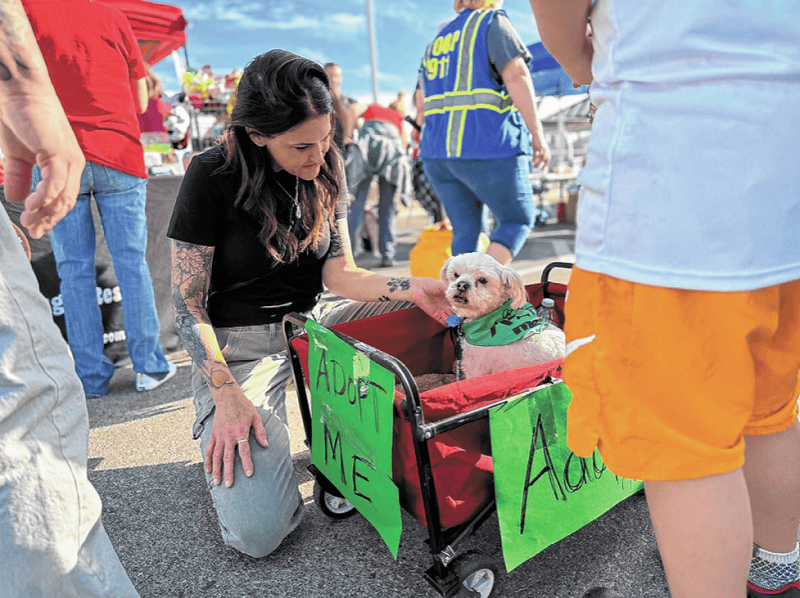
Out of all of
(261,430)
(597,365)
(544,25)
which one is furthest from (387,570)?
(544,25)

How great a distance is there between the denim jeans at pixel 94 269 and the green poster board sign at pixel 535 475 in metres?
2.23

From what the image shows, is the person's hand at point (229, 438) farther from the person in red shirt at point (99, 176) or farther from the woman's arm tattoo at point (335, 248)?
the person in red shirt at point (99, 176)

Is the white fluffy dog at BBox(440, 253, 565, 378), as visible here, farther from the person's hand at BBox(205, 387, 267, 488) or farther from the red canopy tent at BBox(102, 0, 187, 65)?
the red canopy tent at BBox(102, 0, 187, 65)

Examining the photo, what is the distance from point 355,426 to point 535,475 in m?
0.47

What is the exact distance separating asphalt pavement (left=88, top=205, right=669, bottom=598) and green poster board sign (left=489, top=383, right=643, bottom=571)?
0.53 feet

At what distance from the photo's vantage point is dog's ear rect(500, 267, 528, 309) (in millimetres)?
1851

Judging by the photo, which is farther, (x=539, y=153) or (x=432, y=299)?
(x=539, y=153)

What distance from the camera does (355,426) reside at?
4.76 feet

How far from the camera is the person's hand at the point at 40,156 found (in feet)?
2.79

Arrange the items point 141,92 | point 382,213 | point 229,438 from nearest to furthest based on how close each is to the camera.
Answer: point 229,438, point 141,92, point 382,213

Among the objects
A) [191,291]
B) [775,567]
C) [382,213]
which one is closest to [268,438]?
[191,291]

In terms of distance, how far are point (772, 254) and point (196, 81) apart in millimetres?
6935

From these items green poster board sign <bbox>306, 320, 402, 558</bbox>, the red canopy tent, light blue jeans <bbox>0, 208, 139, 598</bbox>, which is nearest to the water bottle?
green poster board sign <bbox>306, 320, 402, 558</bbox>

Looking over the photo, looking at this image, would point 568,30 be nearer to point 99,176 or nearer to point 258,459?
point 258,459
